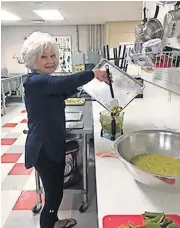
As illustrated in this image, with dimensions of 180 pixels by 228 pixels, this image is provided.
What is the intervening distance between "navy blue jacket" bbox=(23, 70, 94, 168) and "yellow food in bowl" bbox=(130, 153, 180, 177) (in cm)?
46

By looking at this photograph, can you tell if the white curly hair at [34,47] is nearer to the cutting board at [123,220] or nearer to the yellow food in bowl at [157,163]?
the yellow food in bowl at [157,163]

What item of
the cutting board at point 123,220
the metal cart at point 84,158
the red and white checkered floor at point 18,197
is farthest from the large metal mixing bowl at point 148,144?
the red and white checkered floor at point 18,197

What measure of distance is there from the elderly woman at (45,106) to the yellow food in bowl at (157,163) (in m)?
0.46

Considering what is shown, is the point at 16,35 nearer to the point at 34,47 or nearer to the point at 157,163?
the point at 34,47

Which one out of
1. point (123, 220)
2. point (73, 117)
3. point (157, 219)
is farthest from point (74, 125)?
point (157, 219)

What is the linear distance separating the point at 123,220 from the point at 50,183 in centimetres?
77

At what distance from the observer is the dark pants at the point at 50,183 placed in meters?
1.40

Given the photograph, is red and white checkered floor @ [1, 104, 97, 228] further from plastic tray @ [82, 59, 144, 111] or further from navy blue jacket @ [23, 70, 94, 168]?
plastic tray @ [82, 59, 144, 111]

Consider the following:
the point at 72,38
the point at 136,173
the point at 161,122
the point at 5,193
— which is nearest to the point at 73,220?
the point at 5,193

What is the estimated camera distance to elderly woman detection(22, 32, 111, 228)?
1.27 meters

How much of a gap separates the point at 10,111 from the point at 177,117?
481 cm

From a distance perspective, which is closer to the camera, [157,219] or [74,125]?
[157,219]

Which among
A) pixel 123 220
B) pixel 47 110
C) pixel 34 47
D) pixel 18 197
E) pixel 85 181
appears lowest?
pixel 18 197

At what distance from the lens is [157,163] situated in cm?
107
